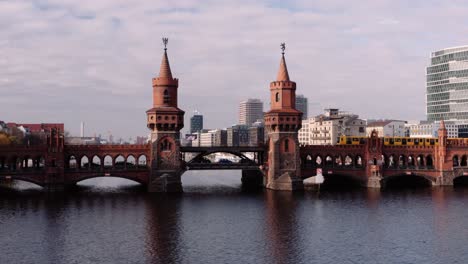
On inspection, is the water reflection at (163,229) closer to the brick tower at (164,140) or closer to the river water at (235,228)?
the river water at (235,228)

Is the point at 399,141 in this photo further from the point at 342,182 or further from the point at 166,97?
the point at 166,97

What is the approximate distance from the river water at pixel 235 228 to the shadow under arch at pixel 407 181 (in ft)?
50.7

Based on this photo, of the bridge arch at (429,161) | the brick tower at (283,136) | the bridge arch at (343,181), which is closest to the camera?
the brick tower at (283,136)

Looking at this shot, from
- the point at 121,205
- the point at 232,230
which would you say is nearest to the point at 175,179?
the point at 121,205

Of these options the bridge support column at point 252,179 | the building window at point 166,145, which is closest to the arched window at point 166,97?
the building window at point 166,145

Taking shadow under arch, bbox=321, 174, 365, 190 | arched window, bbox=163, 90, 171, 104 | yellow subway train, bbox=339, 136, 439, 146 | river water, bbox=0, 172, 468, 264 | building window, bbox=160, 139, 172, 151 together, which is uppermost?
arched window, bbox=163, 90, 171, 104

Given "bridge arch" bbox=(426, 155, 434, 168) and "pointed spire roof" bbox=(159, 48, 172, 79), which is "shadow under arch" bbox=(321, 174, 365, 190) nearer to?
"bridge arch" bbox=(426, 155, 434, 168)

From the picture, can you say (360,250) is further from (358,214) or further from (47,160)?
(47,160)

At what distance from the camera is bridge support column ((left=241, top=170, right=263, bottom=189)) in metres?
134

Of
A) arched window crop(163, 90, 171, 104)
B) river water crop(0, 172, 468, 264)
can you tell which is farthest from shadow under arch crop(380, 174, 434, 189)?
arched window crop(163, 90, 171, 104)

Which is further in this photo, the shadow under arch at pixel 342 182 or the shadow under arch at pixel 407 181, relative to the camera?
the shadow under arch at pixel 407 181

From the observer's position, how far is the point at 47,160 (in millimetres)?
107500

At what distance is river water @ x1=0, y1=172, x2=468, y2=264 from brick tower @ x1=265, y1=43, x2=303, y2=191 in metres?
5.67

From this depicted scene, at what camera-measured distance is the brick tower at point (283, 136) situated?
374 ft
